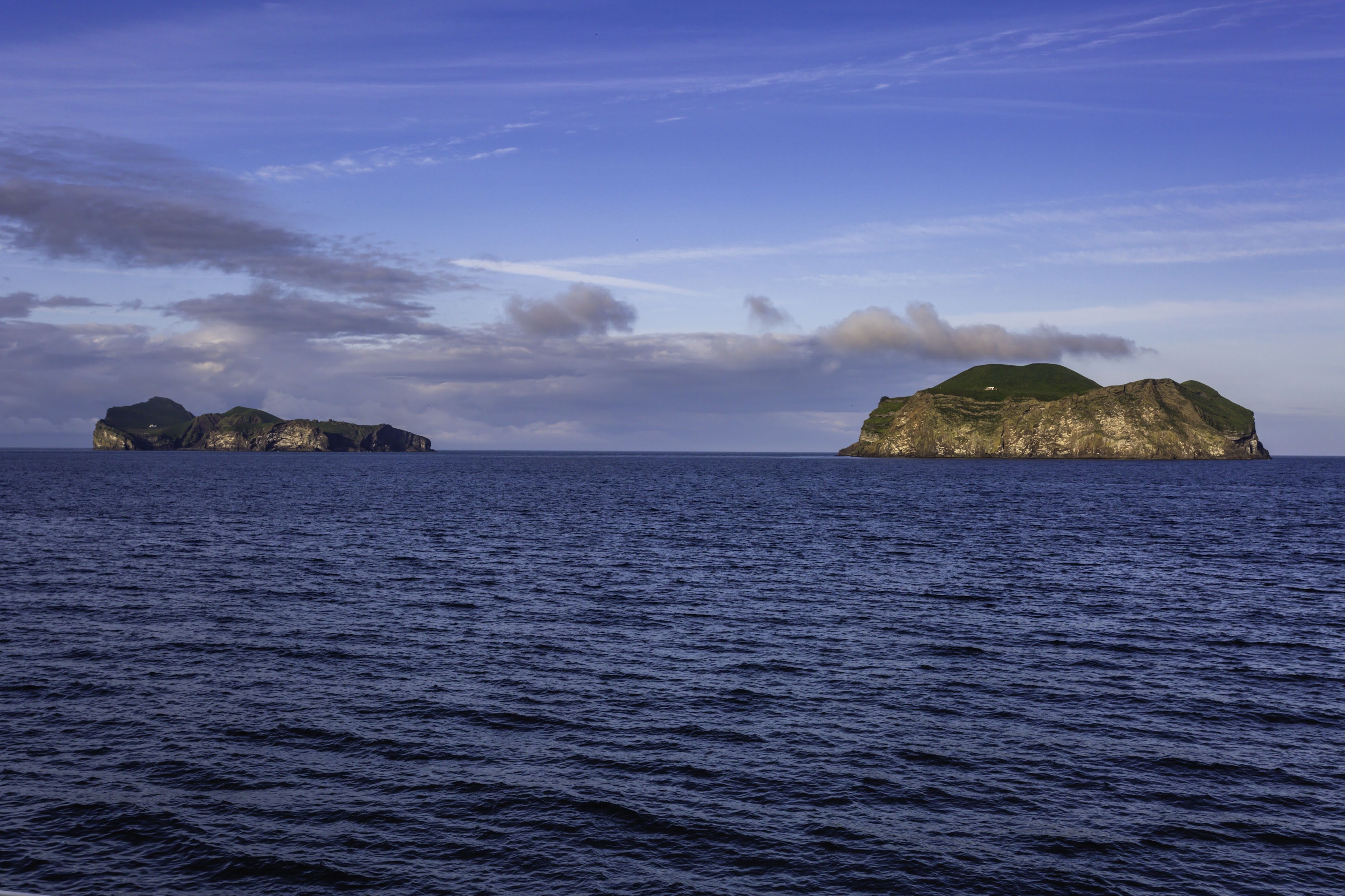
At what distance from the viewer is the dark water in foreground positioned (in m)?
17.9

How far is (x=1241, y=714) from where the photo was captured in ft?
90.4

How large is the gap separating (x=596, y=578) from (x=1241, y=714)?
3465 centimetres

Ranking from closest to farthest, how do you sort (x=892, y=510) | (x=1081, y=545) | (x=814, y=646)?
(x=814, y=646)
(x=1081, y=545)
(x=892, y=510)

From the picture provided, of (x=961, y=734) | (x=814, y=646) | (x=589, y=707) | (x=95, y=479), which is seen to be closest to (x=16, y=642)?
(x=589, y=707)

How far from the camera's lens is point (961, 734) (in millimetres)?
25438

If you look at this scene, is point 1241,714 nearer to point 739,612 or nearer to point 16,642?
point 739,612

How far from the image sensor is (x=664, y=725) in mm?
25844

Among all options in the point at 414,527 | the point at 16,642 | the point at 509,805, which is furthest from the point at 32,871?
the point at 414,527

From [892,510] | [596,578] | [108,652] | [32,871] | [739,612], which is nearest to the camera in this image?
[32,871]

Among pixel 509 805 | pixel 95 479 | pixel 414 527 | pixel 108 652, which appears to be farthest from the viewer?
pixel 95 479

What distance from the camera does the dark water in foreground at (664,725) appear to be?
17875 millimetres

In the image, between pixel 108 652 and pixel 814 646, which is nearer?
pixel 108 652

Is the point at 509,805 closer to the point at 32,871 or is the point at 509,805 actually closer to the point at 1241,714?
the point at 32,871

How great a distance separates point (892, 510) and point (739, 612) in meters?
70.1
